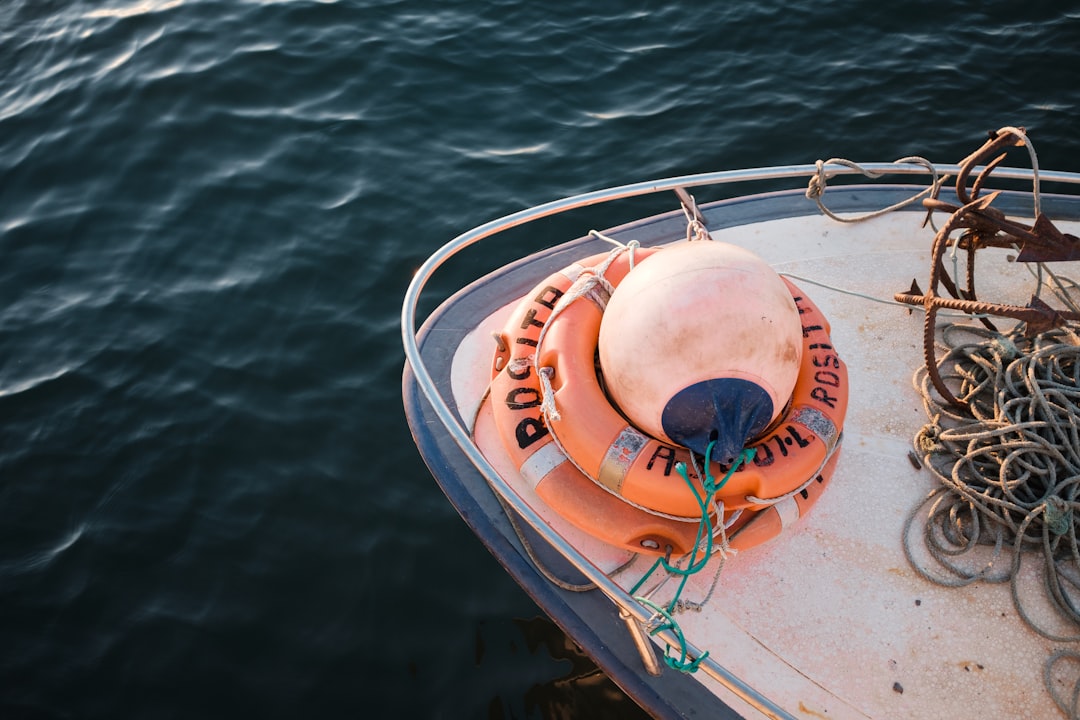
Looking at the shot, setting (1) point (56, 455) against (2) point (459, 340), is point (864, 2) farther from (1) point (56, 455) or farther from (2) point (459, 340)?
(1) point (56, 455)

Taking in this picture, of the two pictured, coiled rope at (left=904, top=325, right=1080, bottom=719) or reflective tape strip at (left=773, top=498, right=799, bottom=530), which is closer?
coiled rope at (left=904, top=325, right=1080, bottom=719)

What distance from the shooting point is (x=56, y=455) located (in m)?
4.01

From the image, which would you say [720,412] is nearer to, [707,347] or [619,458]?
[707,347]

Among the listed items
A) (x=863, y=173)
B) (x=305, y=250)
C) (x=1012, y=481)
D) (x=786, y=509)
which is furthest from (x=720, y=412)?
(x=305, y=250)

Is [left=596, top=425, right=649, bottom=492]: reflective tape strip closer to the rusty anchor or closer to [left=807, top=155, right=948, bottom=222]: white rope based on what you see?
the rusty anchor

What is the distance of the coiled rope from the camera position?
2662 millimetres

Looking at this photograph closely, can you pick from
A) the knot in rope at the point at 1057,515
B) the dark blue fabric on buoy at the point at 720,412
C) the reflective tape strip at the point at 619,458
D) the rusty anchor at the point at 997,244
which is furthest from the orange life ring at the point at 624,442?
the knot in rope at the point at 1057,515

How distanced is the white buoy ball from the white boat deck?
57 cm

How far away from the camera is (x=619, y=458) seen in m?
2.60

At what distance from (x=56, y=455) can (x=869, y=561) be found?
3.84 m

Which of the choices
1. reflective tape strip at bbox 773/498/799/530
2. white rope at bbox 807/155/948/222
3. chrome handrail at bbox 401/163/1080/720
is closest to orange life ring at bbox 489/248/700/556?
chrome handrail at bbox 401/163/1080/720

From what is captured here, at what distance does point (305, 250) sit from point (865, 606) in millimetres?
3741

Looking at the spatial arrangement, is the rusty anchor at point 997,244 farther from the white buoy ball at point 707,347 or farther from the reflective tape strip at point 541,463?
the reflective tape strip at point 541,463

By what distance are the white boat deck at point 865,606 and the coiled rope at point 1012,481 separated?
5 centimetres
